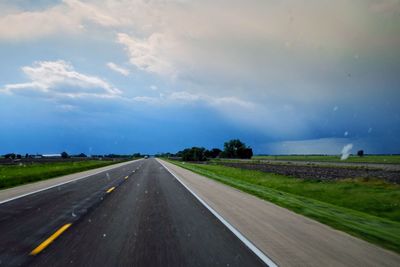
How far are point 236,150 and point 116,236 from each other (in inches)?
6826

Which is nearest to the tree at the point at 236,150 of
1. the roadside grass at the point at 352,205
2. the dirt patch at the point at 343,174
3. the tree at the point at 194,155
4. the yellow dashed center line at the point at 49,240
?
the tree at the point at 194,155

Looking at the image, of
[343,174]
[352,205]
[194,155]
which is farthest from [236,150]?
[352,205]

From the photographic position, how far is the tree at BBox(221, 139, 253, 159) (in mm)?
177625

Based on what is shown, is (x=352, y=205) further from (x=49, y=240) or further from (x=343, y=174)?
(x=343, y=174)

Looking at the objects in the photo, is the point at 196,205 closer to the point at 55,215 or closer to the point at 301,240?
the point at 55,215

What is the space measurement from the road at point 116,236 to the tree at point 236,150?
167 meters

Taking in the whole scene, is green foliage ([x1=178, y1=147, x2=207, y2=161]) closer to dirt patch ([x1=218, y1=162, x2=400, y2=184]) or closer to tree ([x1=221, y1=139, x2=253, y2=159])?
tree ([x1=221, y1=139, x2=253, y2=159])

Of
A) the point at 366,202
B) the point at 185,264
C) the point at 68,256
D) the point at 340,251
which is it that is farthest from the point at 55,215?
the point at 366,202

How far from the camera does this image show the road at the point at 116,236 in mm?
5738

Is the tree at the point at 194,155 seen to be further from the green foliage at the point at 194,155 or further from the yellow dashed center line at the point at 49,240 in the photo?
the yellow dashed center line at the point at 49,240

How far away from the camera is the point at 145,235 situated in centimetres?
760

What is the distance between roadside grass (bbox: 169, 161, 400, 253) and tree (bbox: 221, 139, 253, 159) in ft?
497

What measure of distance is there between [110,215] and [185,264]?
5209mm

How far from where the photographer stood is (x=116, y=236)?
7445 mm
